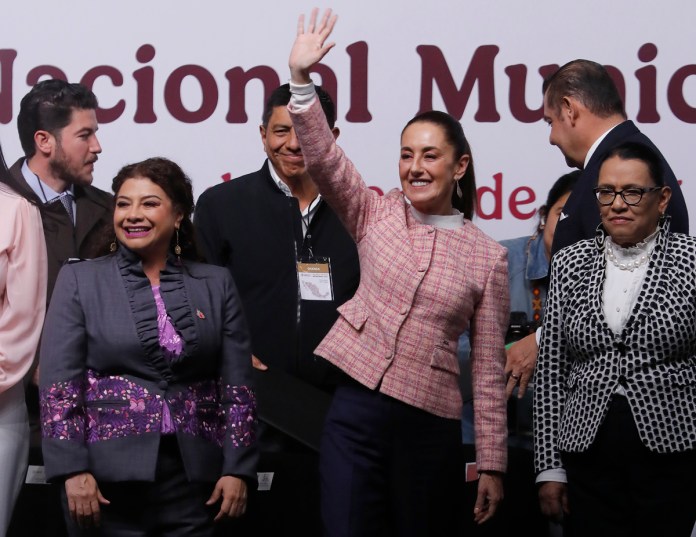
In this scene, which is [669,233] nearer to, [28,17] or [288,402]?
[288,402]

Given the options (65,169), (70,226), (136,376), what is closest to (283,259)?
(70,226)

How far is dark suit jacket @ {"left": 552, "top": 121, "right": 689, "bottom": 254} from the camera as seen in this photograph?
9.61 feet

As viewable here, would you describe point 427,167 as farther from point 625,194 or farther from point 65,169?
point 65,169

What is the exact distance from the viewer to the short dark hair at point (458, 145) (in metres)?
2.80

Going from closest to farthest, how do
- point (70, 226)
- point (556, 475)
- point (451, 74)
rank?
point (556, 475)
point (70, 226)
point (451, 74)

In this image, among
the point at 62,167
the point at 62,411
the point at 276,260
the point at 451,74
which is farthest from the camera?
the point at 451,74

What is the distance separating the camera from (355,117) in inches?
158

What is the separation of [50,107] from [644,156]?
1.99 metres

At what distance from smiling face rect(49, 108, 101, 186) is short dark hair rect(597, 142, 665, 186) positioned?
1.81 metres

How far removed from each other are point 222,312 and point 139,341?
0.22m

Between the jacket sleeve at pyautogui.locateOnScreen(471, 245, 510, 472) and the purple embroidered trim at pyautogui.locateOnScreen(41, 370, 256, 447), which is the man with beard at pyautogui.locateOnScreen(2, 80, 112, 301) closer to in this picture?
the purple embroidered trim at pyautogui.locateOnScreen(41, 370, 256, 447)

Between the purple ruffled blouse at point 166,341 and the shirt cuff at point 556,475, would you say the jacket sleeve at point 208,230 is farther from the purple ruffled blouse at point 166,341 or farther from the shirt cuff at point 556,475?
the shirt cuff at point 556,475

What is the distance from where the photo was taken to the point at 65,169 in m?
3.87

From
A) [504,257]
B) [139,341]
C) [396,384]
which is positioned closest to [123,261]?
[139,341]
